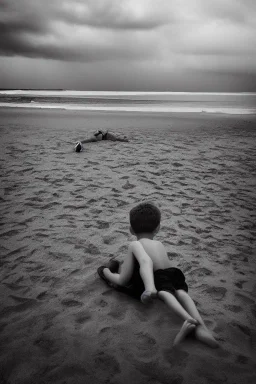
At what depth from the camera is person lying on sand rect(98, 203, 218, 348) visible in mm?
2265

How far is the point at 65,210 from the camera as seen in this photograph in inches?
188

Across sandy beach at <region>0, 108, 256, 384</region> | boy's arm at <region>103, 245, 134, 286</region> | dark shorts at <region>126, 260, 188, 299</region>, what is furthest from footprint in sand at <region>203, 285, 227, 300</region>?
boy's arm at <region>103, 245, 134, 286</region>

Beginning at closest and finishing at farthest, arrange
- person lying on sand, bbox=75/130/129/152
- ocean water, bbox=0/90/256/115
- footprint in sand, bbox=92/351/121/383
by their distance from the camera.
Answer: footprint in sand, bbox=92/351/121/383 → person lying on sand, bbox=75/130/129/152 → ocean water, bbox=0/90/256/115

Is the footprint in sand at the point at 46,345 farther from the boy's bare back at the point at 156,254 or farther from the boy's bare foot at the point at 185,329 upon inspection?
the boy's bare back at the point at 156,254

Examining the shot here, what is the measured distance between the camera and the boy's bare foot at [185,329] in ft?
7.23

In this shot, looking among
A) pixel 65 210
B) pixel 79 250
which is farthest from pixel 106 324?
pixel 65 210

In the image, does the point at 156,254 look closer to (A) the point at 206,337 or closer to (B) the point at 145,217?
(B) the point at 145,217

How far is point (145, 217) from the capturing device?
2826mm

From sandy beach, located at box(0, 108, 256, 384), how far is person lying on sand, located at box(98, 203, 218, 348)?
130 mm

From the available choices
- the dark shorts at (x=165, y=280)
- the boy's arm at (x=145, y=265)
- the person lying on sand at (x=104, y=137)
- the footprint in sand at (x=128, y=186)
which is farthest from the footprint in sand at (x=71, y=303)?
the person lying on sand at (x=104, y=137)

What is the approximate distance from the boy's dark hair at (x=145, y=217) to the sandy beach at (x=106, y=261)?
29.4 inches

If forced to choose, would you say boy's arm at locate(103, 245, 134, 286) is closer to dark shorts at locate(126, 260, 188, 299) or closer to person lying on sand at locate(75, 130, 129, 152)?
dark shorts at locate(126, 260, 188, 299)

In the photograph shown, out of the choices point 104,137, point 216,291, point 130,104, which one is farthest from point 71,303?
point 130,104

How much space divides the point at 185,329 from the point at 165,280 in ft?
1.51
